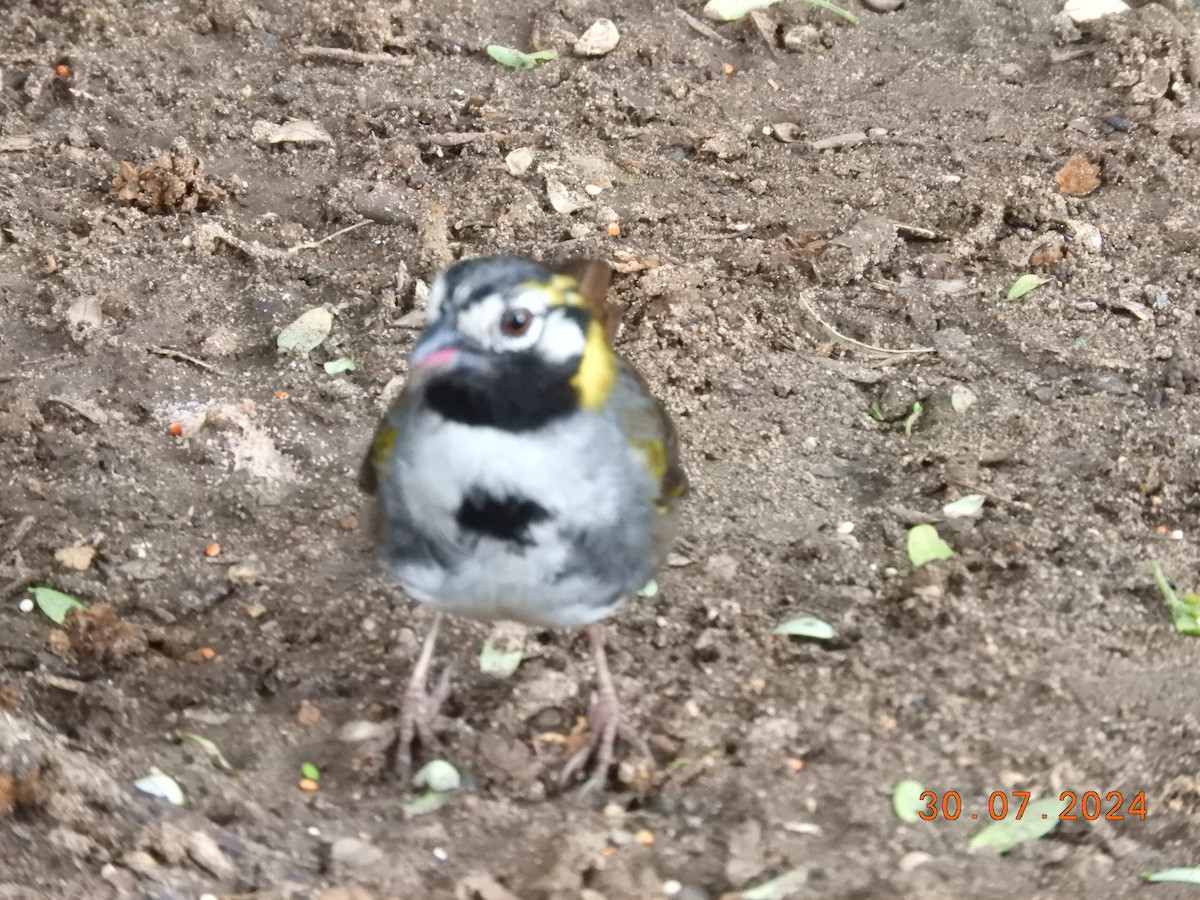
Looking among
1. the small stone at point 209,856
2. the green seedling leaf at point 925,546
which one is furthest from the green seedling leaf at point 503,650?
the green seedling leaf at point 925,546

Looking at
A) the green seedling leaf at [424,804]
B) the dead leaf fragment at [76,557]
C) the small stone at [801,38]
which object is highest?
the small stone at [801,38]

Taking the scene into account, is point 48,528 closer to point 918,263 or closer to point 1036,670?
point 1036,670

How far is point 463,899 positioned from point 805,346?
10.9ft

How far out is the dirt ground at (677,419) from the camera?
3.77 meters

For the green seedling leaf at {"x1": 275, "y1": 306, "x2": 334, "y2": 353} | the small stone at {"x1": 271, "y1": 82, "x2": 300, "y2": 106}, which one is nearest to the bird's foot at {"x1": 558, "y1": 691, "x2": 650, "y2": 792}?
the green seedling leaf at {"x1": 275, "y1": 306, "x2": 334, "y2": 353}

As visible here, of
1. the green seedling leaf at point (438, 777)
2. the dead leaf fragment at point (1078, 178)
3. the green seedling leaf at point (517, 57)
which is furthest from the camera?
the green seedling leaf at point (517, 57)

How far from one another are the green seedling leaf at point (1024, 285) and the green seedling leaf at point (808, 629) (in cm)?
244

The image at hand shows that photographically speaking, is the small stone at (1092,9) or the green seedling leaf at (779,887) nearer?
the green seedling leaf at (779,887)

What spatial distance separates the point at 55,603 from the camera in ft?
14.7

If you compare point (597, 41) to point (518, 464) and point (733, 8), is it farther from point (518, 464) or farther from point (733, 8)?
point (518, 464)

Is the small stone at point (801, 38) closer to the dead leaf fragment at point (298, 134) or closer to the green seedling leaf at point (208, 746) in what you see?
the dead leaf fragment at point (298, 134)

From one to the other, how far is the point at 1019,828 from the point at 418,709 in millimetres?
2029

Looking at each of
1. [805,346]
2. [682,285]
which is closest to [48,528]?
[682,285]
